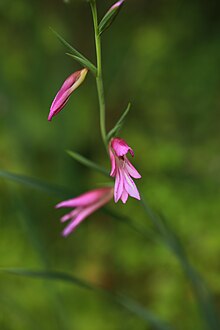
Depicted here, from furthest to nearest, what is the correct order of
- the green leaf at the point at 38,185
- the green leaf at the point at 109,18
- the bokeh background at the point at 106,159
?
the bokeh background at the point at 106,159 → the green leaf at the point at 38,185 → the green leaf at the point at 109,18

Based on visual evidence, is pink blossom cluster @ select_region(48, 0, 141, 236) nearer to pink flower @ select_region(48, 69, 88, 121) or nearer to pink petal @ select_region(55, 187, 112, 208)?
pink flower @ select_region(48, 69, 88, 121)

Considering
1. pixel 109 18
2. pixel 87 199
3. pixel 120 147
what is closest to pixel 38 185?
pixel 87 199

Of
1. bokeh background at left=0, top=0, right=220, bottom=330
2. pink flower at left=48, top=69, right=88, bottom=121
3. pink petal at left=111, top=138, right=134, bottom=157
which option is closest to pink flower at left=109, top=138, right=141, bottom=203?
pink petal at left=111, top=138, right=134, bottom=157

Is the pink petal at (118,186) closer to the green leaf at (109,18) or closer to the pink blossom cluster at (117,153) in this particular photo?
the pink blossom cluster at (117,153)

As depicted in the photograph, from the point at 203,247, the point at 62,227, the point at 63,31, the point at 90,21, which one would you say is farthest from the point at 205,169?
the point at 90,21

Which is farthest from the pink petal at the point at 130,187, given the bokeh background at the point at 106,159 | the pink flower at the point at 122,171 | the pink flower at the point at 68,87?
the bokeh background at the point at 106,159

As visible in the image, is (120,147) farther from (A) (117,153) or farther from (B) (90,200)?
(B) (90,200)

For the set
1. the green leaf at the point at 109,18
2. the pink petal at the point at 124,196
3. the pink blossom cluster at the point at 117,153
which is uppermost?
the green leaf at the point at 109,18

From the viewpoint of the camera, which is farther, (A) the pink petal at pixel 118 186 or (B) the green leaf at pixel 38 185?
(B) the green leaf at pixel 38 185

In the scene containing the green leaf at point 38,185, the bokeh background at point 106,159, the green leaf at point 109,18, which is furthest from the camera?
the bokeh background at point 106,159
